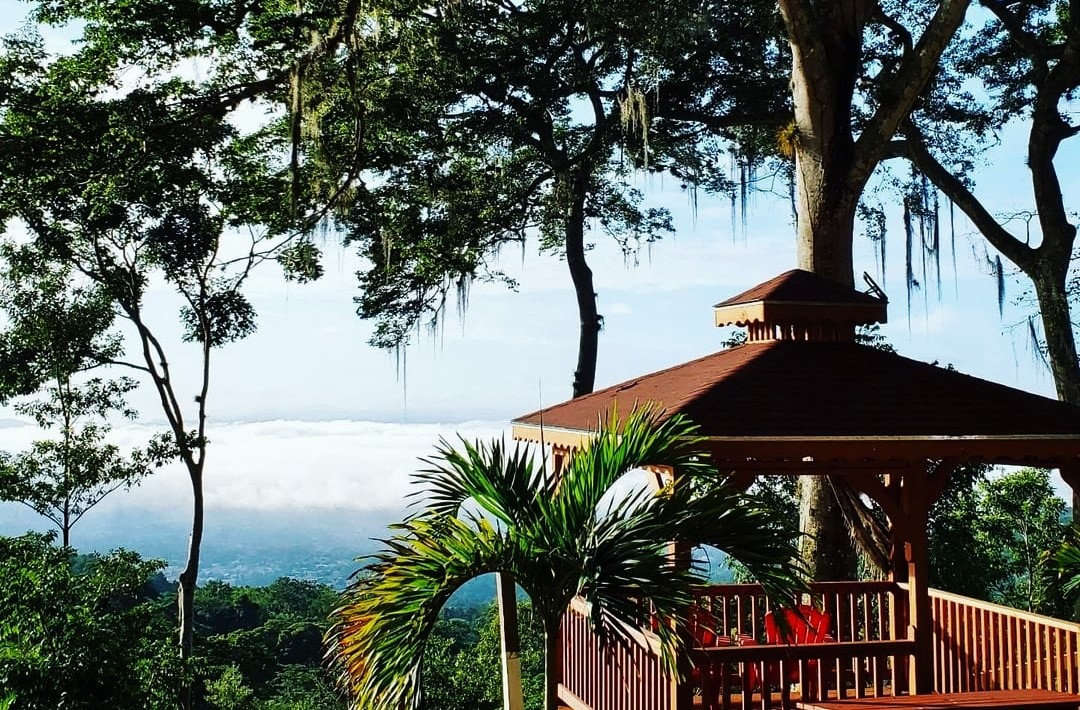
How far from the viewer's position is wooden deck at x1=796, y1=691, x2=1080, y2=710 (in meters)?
6.14

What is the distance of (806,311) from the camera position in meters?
7.92

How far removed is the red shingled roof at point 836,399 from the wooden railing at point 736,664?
3.79ft

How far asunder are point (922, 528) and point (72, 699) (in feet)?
20.2

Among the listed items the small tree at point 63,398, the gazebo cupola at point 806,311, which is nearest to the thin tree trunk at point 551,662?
the gazebo cupola at point 806,311

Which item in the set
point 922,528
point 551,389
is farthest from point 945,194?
point 551,389

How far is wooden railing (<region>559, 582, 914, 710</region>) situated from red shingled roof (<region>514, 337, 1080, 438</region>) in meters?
1.15

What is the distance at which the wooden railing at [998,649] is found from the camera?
7035mm

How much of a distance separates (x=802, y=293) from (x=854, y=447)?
168 centimetres

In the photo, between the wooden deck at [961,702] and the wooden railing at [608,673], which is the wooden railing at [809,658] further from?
the wooden deck at [961,702]

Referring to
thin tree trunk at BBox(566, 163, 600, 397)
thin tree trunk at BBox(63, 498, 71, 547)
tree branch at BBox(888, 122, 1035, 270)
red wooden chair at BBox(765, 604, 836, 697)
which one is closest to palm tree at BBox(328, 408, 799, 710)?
red wooden chair at BBox(765, 604, 836, 697)

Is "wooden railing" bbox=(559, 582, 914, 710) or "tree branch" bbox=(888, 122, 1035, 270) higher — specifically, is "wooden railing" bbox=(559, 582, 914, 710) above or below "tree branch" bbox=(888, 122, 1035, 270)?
below

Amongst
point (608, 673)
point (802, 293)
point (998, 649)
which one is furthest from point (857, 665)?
point (802, 293)

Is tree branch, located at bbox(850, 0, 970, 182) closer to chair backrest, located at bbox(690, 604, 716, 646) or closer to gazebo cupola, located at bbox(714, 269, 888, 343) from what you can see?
gazebo cupola, located at bbox(714, 269, 888, 343)

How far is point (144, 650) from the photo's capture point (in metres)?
9.02
